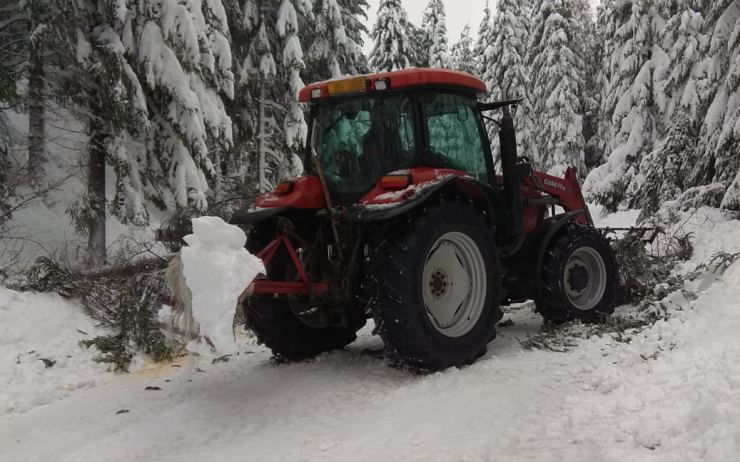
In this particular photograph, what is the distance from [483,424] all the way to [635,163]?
58.9 feet

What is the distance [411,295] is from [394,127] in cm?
148

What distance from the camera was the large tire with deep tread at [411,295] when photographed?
451 cm

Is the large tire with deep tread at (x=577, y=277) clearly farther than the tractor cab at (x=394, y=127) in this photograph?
Yes

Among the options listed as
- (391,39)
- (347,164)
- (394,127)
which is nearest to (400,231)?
(394,127)

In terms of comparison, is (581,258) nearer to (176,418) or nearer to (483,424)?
(483,424)

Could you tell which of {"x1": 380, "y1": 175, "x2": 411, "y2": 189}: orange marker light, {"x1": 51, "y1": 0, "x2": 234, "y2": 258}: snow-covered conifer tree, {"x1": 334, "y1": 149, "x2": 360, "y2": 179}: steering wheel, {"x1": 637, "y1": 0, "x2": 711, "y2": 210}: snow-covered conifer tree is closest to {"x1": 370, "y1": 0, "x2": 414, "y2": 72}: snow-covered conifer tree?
{"x1": 637, "y1": 0, "x2": 711, "y2": 210}: snow-covered conifer tree

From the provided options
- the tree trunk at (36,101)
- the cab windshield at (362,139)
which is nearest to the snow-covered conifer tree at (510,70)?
the tree trunk at (36,101)

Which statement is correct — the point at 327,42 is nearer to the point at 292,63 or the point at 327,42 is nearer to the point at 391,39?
the point at 292,63

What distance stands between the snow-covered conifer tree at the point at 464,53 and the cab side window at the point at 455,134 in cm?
4002

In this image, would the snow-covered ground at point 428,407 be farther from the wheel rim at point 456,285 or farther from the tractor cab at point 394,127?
the tractor cab at point 394,127

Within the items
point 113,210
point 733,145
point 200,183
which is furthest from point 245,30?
point 733,145

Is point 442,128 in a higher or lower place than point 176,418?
higher

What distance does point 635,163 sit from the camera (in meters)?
19.3

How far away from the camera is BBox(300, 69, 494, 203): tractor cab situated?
16.8ft
